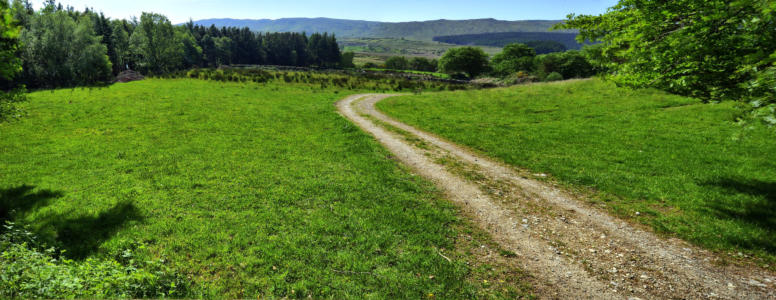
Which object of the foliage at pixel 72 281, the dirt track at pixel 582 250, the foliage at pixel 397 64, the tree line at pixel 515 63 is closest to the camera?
the foliage at pixel 72 281

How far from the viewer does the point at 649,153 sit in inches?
653

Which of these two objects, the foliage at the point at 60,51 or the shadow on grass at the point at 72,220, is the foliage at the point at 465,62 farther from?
the shadow on grass at the point at 72,220

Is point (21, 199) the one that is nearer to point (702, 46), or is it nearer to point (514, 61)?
point (702, 46)

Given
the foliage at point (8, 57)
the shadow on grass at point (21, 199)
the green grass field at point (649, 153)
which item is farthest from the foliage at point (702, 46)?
the foliage at point (8, 57)

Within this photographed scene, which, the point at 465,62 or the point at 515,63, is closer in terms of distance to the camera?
the point at 515,63

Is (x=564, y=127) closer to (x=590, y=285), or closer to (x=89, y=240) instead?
(x=590, y=285)

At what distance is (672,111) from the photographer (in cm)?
2442

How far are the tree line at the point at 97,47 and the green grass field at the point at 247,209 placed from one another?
21.2 ft

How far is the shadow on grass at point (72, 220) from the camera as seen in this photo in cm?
865

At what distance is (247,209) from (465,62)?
339 feet

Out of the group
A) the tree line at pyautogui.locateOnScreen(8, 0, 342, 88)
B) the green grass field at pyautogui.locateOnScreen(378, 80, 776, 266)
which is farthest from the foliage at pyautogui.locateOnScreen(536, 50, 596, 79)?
the tree line at pyautogui.locateOnScreen(8, 0, 342, 88)

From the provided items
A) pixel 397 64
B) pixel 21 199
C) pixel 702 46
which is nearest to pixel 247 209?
pixel 21 199

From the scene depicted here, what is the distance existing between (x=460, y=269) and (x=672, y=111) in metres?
27.0

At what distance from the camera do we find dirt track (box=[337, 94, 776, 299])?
7.26 meters
